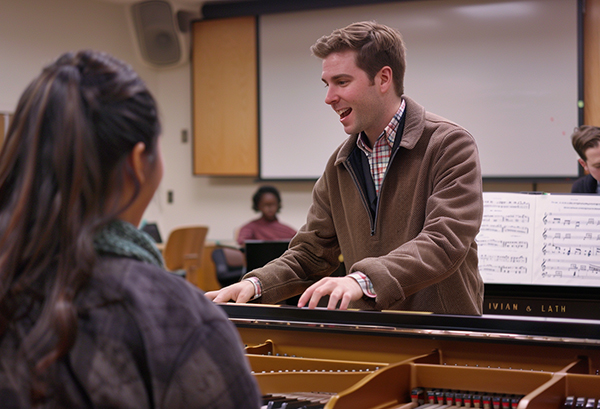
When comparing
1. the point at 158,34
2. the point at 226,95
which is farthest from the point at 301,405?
the point at 158,34

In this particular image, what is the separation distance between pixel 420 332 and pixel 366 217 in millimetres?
513

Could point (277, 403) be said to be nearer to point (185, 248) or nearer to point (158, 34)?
point (185, 248)

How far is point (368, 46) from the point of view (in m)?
1.78

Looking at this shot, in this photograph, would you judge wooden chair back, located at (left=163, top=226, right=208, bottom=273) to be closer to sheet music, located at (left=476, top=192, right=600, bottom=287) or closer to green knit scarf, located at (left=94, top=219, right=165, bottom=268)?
sheet music, located at (left=476, top=192, right=600, bottom=287)

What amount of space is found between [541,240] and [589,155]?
93 cm

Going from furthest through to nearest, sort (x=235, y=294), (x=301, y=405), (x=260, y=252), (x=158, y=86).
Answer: (x=158, y=86) → (x=260, y=252) → (x=235, y=294) → (x=301, y=405)

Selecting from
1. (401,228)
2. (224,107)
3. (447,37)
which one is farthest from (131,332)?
(224,107)

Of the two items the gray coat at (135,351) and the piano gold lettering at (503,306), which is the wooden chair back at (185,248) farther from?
the gray coat at (135,351)

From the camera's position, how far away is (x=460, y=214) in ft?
4.92

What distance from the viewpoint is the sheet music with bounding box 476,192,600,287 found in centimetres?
241

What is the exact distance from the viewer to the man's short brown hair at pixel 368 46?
1.78 metres

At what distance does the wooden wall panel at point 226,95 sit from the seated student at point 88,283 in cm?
583

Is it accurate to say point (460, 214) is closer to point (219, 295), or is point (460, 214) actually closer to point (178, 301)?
point (219, 295)

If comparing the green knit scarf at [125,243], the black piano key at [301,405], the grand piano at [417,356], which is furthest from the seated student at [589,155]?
the green knit scarf at [125,243]
